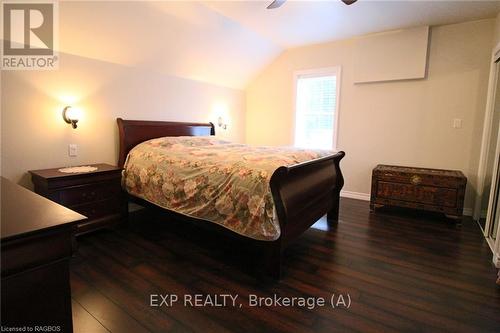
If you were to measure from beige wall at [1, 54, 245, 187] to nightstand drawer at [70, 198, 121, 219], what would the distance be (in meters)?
0.57

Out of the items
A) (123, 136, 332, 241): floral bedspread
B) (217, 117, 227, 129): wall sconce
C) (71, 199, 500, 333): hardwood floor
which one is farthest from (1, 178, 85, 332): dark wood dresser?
(217, 117, 227, 129): wall sconce

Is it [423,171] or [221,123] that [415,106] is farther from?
[221,123]

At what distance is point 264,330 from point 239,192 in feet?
3.16

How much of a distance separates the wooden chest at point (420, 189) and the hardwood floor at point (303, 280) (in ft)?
1.18

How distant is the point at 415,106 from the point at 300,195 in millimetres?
2801

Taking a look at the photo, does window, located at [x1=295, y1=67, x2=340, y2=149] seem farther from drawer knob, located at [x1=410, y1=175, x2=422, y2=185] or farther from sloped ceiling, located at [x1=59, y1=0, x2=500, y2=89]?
drawer knob, located at [x1=410, y1=175, x2=422, y2=185]

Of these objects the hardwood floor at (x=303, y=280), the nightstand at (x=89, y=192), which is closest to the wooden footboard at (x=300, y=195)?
the hardwood floor at (x=303, y=280)

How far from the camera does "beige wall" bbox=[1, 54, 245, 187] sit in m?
2.55

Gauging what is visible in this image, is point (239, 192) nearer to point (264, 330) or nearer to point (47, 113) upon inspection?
point (264, 330)

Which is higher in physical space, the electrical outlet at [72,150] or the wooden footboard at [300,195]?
the electrical outlet at [72,150]

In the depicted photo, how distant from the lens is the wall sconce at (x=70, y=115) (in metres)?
2.85

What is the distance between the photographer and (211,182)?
7.83 feet

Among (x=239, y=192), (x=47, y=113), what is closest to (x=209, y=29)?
(x=47, y=113)

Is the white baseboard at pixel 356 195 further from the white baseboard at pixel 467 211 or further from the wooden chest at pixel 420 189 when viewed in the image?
the white baseboard at pixel 467 211
